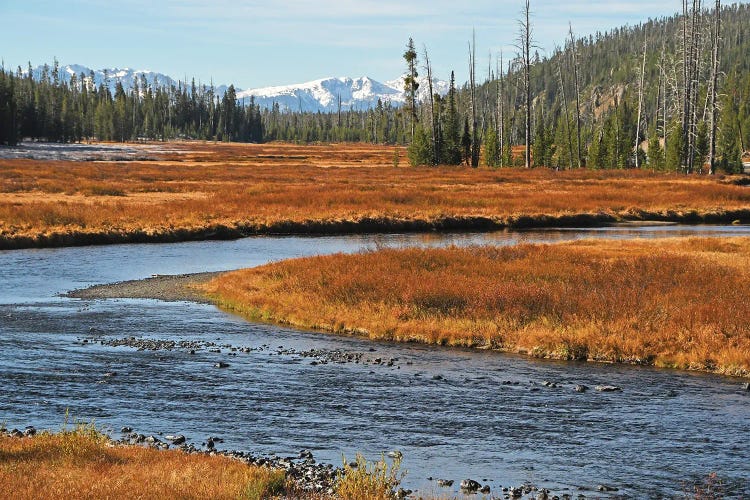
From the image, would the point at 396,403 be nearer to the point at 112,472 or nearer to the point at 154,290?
the point at 112,472

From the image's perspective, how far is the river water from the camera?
1263 cm

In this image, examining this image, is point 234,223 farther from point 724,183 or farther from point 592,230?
point 724,183

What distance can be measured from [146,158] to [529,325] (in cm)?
11443

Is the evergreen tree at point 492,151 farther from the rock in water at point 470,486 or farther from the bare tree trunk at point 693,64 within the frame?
the rock in water at point 470,486

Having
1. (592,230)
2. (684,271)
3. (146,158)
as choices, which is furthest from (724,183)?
(146,158)

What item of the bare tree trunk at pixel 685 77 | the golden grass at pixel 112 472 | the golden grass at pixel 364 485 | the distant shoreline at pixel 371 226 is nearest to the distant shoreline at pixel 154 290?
the distant shoreline at pixel 371 226

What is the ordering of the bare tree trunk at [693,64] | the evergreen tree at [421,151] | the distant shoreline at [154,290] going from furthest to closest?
the evergreen tree at [421,151] → the bare tree trunk at [693,64] → the distant shoreline at [154,290]

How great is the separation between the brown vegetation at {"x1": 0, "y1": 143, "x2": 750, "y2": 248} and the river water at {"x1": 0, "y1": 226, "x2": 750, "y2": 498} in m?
→ 23.3

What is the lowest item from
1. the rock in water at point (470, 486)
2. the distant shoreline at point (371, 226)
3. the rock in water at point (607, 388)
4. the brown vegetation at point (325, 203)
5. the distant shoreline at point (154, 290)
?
the rock in water at point (607, 388)

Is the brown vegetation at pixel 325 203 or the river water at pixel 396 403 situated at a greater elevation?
the brown vegetation at pixel 325 203

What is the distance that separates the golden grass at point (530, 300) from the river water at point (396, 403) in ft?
3.35

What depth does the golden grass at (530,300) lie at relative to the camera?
20.2 metres

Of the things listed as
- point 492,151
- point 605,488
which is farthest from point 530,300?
point 492,151

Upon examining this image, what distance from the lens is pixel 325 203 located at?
5872 cm
